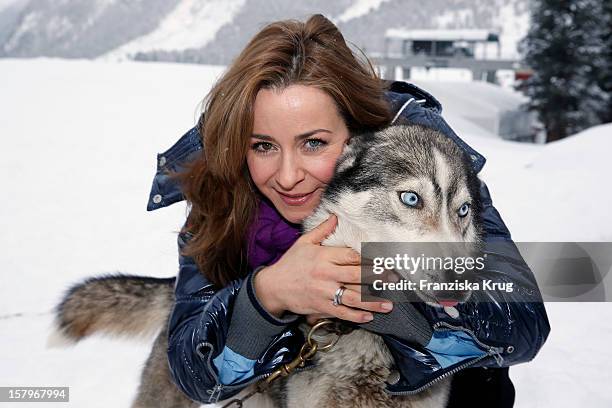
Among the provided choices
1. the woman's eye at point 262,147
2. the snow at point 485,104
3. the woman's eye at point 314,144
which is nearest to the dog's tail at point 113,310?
the woman's eye at point 262,147

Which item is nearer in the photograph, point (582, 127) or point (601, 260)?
point (601, 260)

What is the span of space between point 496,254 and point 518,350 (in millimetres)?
256

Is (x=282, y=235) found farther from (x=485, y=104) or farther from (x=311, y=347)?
(x=485, y=104)

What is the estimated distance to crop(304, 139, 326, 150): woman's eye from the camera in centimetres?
163

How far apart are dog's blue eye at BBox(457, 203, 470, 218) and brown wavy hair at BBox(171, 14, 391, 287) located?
1.43 ft

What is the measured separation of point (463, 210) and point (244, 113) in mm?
655

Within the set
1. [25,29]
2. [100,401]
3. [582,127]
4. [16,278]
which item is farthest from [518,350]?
[25,29]

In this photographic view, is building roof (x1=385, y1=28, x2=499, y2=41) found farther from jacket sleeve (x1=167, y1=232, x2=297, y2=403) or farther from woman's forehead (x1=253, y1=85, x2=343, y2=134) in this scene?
jacket sleeve (x1=167, y1=232, x2=297, y2=403)

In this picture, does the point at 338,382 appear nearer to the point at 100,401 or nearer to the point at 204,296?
the point at 204,296

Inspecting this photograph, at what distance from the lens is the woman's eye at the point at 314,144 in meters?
1.63

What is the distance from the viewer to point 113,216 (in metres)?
5.40

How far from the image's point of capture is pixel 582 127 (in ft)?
57.3

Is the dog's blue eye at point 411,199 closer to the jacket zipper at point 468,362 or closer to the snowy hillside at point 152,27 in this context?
the jacket zipper at point 468,362

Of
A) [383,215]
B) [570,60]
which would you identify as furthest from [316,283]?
[570,60]
